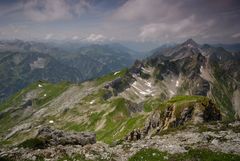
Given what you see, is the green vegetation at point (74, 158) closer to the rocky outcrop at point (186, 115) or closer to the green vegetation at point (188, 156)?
the green vegetation at point (188, 156)

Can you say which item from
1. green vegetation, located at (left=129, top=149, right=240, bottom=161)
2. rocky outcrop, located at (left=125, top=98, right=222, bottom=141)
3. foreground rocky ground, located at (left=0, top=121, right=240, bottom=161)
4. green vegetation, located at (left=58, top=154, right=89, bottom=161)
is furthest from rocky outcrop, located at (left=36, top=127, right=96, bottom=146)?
rocky outcrop, located at (left=125, top=98, right=222, bottom=141)

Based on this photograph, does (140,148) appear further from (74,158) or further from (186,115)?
(186,115)

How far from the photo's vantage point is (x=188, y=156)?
42469 millimetres

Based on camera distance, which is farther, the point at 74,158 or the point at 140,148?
the point at 140,148

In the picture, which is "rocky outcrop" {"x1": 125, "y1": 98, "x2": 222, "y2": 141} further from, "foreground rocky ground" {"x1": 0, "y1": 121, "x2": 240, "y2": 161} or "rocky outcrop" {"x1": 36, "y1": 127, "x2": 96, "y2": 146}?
"rocky outcrop" {"x1": 36, "y1": 127, "x2": 96, "y2": 146}

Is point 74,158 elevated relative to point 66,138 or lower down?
elevated

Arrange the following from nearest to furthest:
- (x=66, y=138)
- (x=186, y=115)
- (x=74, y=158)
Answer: (x=74, y=158), (x=66, y=138), (x=186, y=115)

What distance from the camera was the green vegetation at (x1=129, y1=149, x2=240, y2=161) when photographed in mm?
40691

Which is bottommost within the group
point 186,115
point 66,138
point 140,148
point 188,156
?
point 186,115

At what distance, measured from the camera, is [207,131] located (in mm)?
57156

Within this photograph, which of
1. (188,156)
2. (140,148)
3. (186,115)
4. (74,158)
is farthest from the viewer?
(186,115)

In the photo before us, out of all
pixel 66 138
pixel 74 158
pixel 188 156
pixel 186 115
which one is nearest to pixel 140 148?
pixel 188 156

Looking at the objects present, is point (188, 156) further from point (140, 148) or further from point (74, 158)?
point (74, 158)

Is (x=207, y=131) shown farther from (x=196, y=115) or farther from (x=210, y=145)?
(x=196, y=115)
